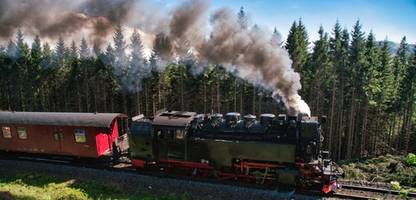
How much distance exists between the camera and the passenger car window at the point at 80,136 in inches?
764

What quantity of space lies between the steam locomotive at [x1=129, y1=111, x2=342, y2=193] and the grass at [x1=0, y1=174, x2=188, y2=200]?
221cm

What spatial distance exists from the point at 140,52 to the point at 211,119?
1680 centimetres

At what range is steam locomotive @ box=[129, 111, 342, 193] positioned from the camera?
15.4 m

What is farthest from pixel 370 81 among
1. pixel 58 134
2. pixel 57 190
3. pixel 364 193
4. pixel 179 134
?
pixel 57 190

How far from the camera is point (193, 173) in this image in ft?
57.5

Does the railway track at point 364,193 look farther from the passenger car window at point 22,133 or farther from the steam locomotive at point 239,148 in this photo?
the passenger car window at point 22,133

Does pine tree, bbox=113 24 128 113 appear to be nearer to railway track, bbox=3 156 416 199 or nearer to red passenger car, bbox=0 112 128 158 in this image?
red passenger car, bbox=0 112 128 158

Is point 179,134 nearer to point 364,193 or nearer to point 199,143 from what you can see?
point 199,143

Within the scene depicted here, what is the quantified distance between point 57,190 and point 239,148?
27.1 feet

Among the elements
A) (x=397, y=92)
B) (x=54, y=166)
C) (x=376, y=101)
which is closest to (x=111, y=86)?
(x=54, y=166)

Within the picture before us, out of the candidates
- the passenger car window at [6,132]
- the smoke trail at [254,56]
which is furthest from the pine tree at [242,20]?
the passenger car window at [6,132]

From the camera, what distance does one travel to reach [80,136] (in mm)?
19500

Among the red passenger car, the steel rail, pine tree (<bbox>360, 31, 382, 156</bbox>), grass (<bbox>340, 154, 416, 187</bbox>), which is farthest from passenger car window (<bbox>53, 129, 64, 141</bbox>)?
pine tree (<bbox>360, 31, 382, 156</bbox>)

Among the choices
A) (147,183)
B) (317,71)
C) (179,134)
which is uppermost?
(317,71)
